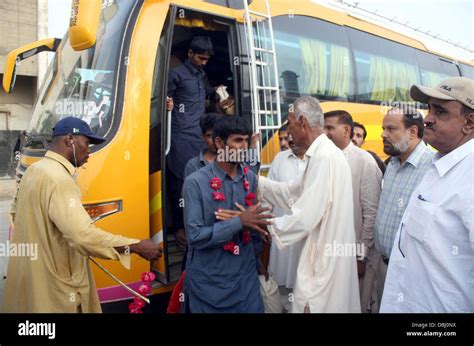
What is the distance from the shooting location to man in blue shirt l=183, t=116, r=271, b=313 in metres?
2.15

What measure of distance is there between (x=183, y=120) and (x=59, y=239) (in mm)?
1966

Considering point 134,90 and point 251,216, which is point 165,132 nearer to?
point 134,90

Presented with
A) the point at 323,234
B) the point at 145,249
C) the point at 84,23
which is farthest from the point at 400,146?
the point at 84,23

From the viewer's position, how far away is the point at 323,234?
2252 millimetres

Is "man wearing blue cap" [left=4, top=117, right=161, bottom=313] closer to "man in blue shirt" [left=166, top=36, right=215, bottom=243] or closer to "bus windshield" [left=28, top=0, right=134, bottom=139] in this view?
"bus windshield" [left=28, top=0, right=134, bottom=139]

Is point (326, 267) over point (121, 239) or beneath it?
beneath

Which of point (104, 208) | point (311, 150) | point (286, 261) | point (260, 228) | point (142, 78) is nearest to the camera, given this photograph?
point (260, 228)

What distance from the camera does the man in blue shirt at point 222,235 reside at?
2.15 m

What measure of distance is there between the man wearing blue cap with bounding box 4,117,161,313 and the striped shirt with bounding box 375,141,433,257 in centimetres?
166

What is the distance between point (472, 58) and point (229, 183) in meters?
8.15

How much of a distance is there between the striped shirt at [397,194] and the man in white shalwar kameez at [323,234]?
598 millimetres

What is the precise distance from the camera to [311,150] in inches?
92.1
